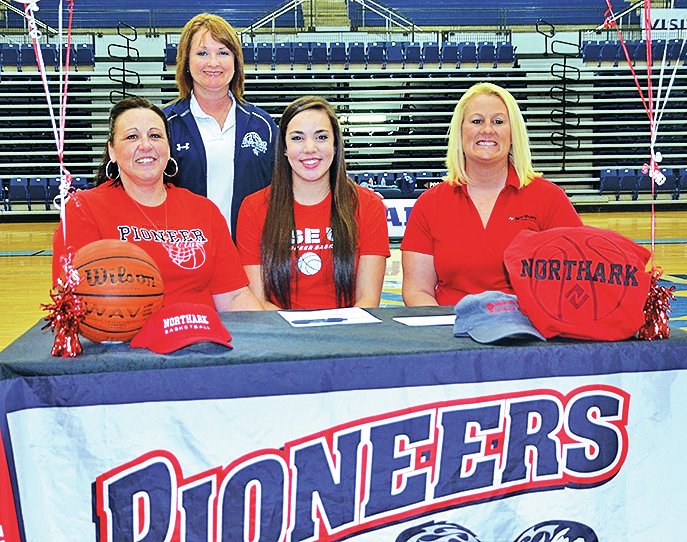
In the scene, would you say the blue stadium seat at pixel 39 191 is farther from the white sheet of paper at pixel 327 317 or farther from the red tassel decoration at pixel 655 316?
the red tassel decoration at pixel 655 316

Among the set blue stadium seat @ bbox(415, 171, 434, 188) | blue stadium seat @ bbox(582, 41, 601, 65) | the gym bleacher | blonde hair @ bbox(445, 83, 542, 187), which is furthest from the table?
blue stadium seat @ bbox(582, 41, 601, 65)

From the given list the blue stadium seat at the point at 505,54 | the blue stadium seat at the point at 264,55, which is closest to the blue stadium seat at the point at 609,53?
the blue stadium seat at the point at 505,54

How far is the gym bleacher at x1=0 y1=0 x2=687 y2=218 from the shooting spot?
13.8 m

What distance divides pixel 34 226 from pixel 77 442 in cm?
1158

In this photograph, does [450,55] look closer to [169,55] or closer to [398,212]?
[169,55]

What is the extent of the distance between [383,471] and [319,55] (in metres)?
13.5

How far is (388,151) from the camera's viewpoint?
1416cm

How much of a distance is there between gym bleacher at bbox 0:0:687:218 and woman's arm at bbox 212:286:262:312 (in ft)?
36.9

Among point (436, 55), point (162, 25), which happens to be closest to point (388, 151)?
point (436, 55)

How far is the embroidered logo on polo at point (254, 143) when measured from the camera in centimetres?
308

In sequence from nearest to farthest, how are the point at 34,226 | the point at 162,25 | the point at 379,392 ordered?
1. the point at 379,392
2. the point at 34,226
3. the point at 162,25

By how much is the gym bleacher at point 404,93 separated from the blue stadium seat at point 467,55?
0.07 ft

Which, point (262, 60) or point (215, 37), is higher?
point (262, 60)

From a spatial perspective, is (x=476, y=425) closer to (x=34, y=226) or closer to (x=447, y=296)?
(x=447, y=296)
